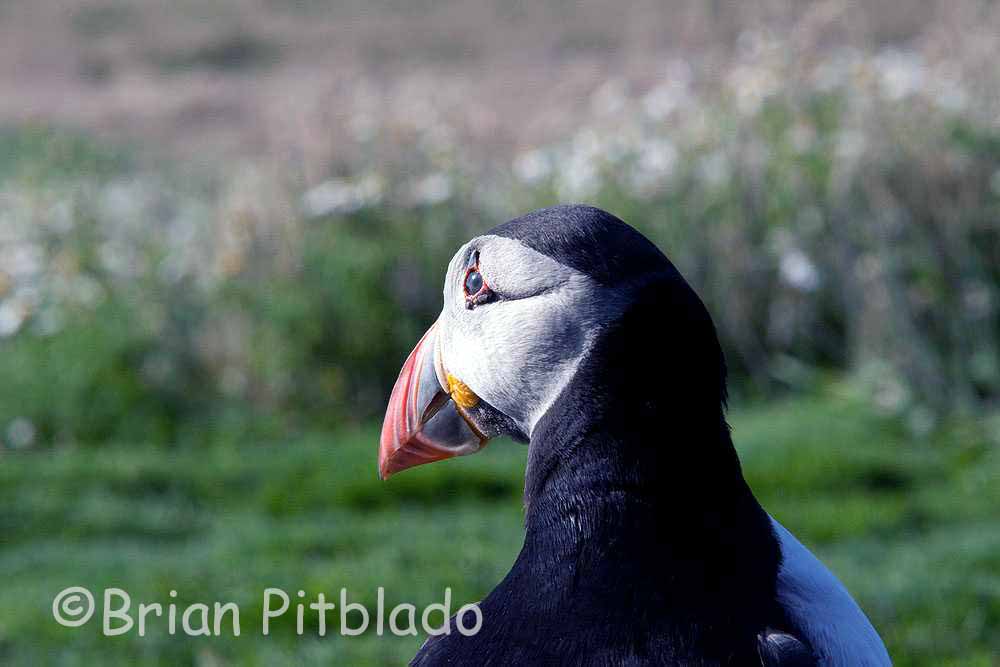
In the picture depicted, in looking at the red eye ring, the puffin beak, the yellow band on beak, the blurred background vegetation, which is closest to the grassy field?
the blurred background vegetation

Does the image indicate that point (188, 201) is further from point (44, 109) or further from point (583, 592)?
point (44, 109)

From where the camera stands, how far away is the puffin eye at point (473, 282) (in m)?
1.93

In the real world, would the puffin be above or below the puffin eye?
below

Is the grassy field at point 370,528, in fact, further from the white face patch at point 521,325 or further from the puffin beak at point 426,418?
the white face patch at point 521,325

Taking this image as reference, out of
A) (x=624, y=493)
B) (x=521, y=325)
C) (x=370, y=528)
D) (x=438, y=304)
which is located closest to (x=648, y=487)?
(x=624, y=493)

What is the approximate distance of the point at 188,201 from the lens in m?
8.24

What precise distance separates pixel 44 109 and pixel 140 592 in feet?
41.4

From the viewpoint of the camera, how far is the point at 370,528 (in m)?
4.84

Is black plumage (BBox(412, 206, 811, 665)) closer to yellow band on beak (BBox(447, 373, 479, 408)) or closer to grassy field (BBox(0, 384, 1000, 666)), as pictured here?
yellow band on beak (BBox(447, 373, 479, 408))

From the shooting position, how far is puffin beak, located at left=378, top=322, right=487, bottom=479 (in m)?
2.04

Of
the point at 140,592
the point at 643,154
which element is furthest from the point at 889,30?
the point at 140,592

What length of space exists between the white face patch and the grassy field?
2.02 meters

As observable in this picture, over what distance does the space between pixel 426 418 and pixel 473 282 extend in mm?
253

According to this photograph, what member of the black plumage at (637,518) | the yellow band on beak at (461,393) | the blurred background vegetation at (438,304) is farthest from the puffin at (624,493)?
the blurred background vegetation at (438,304)
